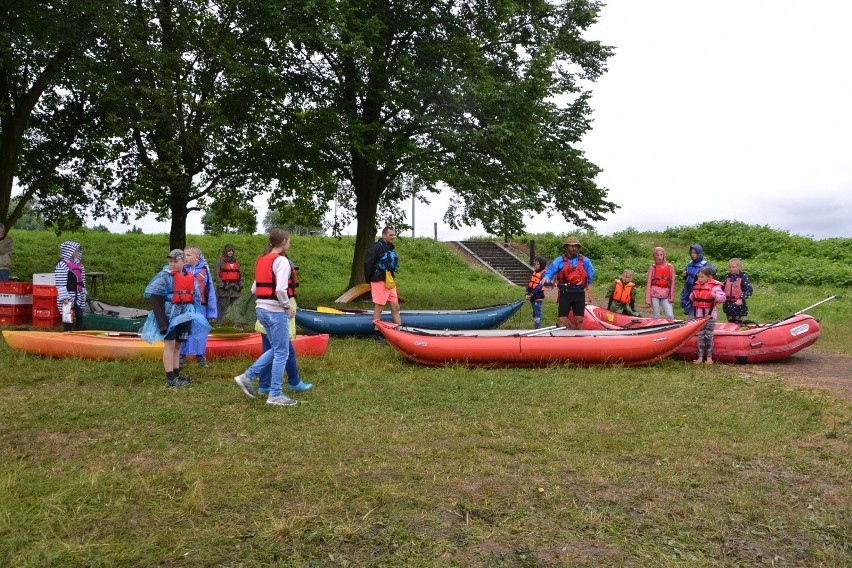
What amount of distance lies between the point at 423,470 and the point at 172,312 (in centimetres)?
366

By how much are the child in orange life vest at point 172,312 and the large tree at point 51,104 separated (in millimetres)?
7477

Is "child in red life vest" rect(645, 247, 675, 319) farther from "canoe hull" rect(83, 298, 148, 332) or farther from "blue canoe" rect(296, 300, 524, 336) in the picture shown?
"canoe hull" rect(83, 298, 148, 332)

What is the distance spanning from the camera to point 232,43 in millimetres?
13844

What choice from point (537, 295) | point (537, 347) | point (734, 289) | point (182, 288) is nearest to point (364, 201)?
point (537, 295)

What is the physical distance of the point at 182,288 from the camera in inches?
273

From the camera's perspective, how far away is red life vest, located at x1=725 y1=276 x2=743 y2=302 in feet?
33.9

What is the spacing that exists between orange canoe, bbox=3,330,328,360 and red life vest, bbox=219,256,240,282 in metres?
2.49

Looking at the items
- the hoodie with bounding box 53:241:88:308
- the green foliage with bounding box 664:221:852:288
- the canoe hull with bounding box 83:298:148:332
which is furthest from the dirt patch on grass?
the green foliage with bounding box 664:221:852:288

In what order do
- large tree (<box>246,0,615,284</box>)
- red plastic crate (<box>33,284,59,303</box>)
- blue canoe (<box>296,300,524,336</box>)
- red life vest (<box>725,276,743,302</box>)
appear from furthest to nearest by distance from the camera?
A: large tree (<box>246,0,615,284</box>), red plastic crate (<box>33,284,59,303</box>), blue canoe (<box>296,300,524,336</box>), red life vest (<box>725,276,743,302</box>)

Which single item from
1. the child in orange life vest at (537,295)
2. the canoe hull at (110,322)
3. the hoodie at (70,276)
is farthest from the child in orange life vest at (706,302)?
the hoodie at (70,276)

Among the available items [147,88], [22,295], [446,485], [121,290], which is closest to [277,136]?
[147,88]

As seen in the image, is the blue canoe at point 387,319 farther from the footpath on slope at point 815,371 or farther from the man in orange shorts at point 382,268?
the footpath on slope at point 815,371

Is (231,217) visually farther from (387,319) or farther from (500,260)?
(500,260)

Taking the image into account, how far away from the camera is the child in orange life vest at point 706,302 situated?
29.3ft
